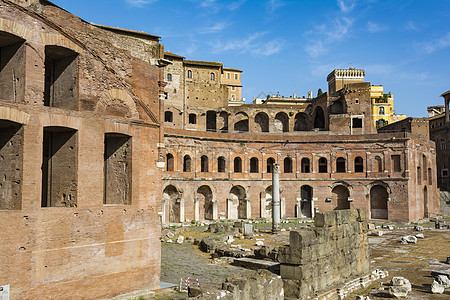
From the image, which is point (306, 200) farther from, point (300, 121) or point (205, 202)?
point (300, 121)

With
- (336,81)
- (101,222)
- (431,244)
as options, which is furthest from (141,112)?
(336,81)

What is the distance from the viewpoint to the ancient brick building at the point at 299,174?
36938mm

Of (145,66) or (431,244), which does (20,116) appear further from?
(431,244)

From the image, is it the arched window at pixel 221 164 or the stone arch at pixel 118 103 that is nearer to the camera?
the stone arch at pixel 118 103

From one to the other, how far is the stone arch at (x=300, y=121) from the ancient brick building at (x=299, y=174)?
988 centimetres

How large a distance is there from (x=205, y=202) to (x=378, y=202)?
1683 centimetres

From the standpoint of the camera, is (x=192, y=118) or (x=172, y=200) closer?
(x=172, y=200)

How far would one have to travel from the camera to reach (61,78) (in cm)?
1259

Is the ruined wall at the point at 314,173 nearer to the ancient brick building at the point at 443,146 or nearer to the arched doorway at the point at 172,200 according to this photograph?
the arched doorway at the point at 172,200

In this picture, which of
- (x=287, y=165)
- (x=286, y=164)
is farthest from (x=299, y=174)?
(x=286, y=164)

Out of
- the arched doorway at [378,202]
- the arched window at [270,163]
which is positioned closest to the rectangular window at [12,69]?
the arched window at [270,163]

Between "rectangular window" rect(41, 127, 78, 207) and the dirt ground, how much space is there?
3966 mm

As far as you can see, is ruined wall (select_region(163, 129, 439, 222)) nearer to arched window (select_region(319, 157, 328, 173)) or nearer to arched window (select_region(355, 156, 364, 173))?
arched window (select_region(355, 156, 364, 173))

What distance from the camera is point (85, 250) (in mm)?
11664
